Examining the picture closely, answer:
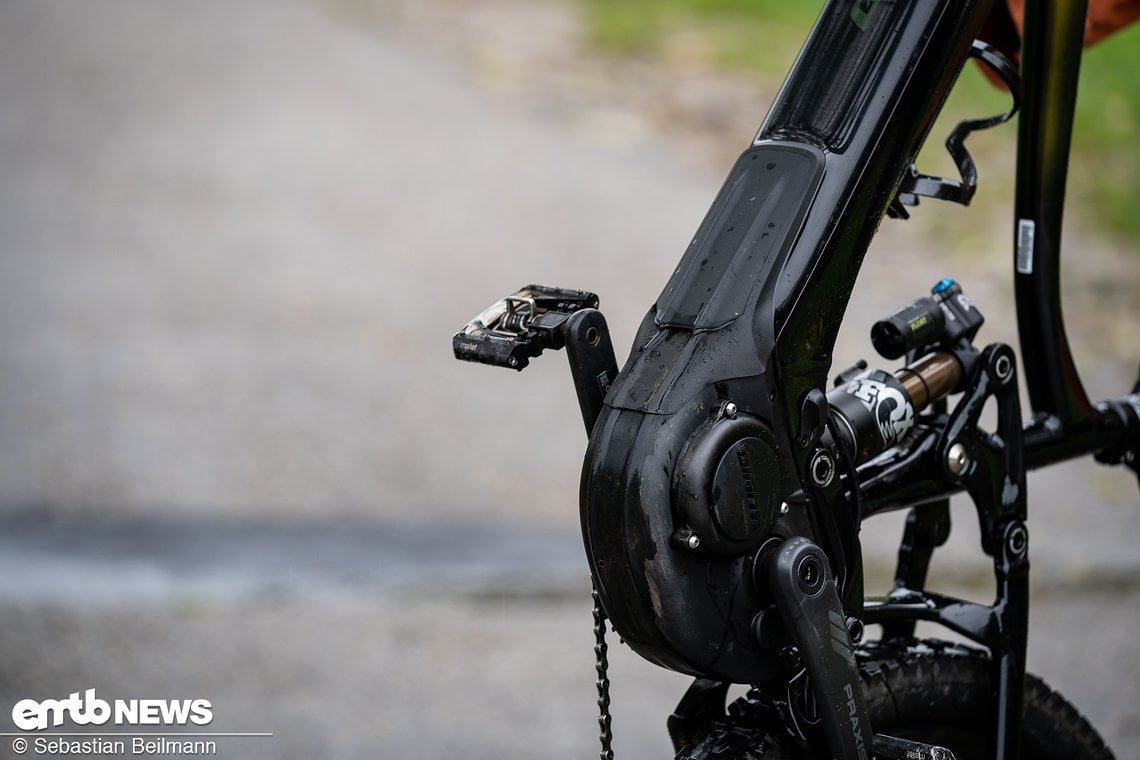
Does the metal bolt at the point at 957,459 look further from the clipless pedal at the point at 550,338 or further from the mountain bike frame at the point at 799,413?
the clipless pedal at the point at 550,338

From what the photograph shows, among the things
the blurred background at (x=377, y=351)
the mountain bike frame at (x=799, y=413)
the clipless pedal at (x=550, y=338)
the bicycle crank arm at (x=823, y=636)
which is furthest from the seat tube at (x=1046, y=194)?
the blurred background at (x=377, y=351)

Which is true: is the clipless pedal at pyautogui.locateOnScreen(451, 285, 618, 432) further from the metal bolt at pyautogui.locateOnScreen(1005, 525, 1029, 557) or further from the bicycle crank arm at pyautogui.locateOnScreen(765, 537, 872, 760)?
the metal bolt at pyautogui.locateOnScreen(1005, 525, 1029, 557)

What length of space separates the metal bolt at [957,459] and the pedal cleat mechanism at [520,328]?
0.56 metres

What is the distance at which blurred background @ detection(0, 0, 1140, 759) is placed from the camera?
3.84m

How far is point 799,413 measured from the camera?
178 centimetres

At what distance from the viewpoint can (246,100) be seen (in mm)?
9109

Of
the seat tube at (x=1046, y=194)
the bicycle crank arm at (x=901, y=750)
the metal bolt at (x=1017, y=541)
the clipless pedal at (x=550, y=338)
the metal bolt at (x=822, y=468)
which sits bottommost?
the bicycle crank arm at (x=901, y=750)

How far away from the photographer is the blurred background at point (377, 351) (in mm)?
3842

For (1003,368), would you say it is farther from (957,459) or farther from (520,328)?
(520,328)

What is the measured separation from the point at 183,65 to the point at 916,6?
8825mm

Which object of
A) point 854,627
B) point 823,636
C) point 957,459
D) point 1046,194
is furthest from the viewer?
point 1046,194

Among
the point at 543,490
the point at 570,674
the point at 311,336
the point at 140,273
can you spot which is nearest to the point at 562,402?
the point at 543,490

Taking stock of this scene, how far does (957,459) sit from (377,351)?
405cm

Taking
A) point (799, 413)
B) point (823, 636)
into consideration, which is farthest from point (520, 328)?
point (823, 636)
